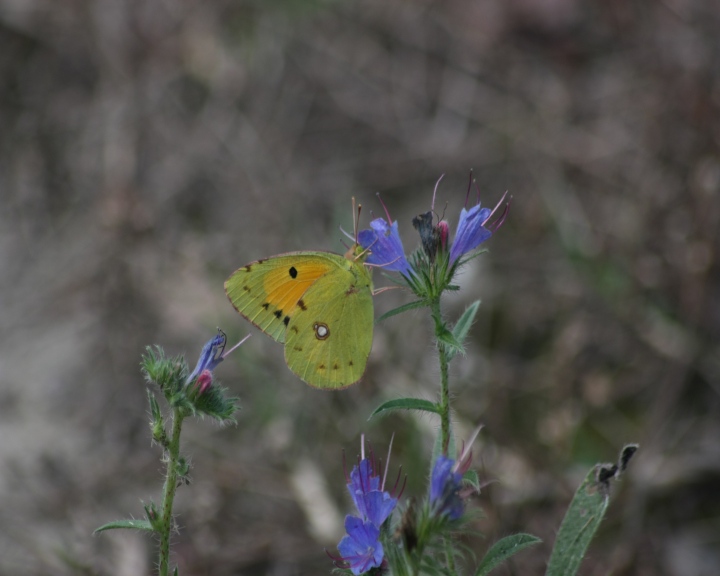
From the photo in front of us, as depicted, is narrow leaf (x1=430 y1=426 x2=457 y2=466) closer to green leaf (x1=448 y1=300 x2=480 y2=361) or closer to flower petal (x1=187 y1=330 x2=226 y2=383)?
green leaf (x1=448 y1=300 x2=480 y2=361)

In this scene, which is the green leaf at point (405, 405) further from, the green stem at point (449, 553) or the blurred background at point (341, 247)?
the blurred background at point (341, 247)

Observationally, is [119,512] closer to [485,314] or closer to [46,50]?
[485,314]

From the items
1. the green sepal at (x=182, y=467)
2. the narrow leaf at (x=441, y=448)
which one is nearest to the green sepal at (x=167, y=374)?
the green sepal at (x=182, y=467)

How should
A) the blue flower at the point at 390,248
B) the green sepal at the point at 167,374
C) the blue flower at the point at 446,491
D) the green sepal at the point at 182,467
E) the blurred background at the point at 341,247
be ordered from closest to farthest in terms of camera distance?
the blue flower at the point at 446,491
the green sepal at the point at 182,467
the green sepal at the point at 167,374
the blue flower at the point at 390,248
the blurred background at the point at 341,247

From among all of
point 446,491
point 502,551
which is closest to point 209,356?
point 446,491

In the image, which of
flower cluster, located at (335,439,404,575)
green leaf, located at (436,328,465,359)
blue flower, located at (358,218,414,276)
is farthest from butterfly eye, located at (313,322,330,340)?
flower cluster, located at (335,439,404,575)

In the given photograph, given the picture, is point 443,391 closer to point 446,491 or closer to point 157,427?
point 446,491
